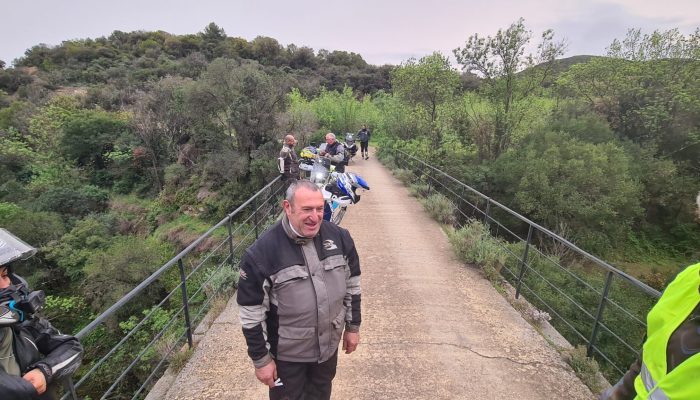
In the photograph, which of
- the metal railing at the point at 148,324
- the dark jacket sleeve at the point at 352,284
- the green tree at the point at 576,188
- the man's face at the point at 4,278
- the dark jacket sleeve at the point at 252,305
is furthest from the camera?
the green tree at the point at 576,188

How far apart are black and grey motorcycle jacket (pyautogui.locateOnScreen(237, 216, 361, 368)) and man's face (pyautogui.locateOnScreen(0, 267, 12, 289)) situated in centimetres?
105

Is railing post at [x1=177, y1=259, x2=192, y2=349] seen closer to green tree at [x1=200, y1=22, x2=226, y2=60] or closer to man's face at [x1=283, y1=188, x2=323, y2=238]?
man's face at [x1=283, y1=188, x2=323, y2=238]

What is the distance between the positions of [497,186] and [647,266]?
9066mm

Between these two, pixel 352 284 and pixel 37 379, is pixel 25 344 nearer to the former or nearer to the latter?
pixel 37 379

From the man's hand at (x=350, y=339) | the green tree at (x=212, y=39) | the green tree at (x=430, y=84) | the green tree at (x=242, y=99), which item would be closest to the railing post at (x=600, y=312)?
the man's hand at (x=350, y=339)

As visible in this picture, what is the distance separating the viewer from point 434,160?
1498 centimetres

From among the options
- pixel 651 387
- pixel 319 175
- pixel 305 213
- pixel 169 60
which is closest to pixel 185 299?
pixel 305 213

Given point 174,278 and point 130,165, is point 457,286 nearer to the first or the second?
point 174,278

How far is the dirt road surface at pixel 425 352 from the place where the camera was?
3178mm

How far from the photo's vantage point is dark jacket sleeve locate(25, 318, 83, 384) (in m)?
1.65

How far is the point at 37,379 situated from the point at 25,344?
7.3 inches

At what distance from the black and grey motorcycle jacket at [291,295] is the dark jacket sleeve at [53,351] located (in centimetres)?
84

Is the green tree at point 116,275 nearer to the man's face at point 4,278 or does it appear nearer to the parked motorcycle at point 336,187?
the parked motorcycle at point 336,187

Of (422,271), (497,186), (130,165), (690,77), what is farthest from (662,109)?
(130,165)
